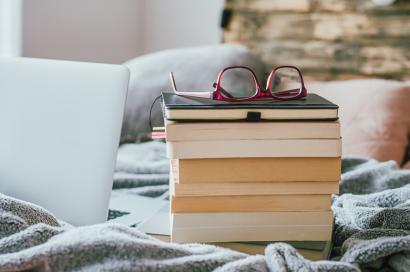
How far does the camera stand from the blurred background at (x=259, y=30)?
7.07ft

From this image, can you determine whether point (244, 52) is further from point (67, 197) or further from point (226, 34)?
point (67, 197)

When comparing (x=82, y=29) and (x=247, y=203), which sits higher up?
(x=82, y=29)

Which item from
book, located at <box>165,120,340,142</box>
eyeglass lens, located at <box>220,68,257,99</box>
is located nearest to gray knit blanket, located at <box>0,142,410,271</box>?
book, located at <box>165,120,340,142</box>

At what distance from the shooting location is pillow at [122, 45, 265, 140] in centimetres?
192

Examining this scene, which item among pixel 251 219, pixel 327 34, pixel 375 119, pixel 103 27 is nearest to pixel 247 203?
pixel 251 219

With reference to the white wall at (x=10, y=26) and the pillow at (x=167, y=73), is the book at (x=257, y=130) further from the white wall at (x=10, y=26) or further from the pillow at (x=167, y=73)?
the white wall at (x=10, y=26)

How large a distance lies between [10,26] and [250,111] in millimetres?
1611

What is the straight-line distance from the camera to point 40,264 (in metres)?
0.68

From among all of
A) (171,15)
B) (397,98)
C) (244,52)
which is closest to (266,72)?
(244,52)

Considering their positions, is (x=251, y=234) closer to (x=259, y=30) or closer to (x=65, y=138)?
(x=65, y=138)

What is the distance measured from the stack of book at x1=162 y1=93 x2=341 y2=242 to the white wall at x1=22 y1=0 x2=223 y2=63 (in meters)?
1.58

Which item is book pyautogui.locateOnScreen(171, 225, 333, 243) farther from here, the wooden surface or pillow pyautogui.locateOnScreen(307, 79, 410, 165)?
the wooden surface

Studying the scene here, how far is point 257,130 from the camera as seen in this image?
2.66 ft

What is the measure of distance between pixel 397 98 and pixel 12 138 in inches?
46.6
